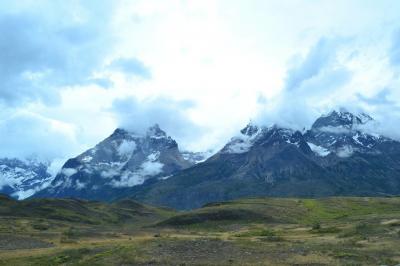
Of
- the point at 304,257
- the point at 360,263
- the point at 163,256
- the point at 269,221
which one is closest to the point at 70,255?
the point at 163,256

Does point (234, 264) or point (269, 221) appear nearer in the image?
point (234, 264)

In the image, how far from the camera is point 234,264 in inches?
2773

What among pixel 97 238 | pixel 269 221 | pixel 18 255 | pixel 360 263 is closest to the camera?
pixel 360 263

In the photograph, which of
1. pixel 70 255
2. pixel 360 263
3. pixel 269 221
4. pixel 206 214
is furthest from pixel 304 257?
pixel 206 214

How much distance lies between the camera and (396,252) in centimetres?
7581

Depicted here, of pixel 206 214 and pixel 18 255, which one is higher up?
pixel 206 214

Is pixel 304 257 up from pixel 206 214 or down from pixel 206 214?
down

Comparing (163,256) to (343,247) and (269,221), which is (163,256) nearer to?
(343,247)

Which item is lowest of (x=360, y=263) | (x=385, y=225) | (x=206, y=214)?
(x=360, y=263)

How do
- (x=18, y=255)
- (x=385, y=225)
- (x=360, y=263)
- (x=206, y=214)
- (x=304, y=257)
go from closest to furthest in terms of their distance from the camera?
(x=360, y=263) < (x=304, y=257) < (x=18, y=255) < (x=385, y=225) < (x=206, y=214)

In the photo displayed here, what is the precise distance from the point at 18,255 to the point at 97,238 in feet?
114

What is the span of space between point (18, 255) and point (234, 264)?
4072cm

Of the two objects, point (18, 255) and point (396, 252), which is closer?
point (396, 252)

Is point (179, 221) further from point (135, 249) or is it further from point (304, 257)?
point (304, 257)
